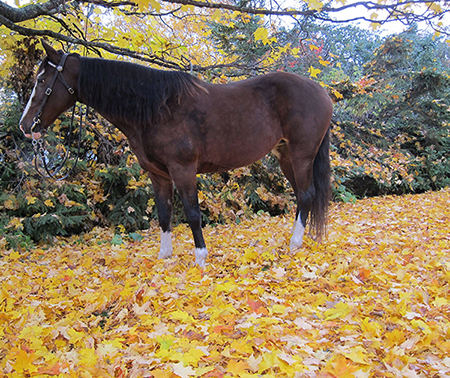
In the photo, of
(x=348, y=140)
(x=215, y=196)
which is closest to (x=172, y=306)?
(x=215, y=196)

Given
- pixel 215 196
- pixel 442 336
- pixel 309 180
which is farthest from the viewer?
pixel 215 196

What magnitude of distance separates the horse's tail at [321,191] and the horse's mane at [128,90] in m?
1.74

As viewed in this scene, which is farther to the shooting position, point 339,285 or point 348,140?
point 348,140

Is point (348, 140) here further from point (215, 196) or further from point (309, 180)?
point (309, 180)

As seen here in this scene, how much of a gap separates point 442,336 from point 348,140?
294 inches

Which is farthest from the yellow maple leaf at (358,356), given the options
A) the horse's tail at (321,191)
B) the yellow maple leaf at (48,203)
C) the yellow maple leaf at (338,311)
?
the yellow maple leaf at (48,203)

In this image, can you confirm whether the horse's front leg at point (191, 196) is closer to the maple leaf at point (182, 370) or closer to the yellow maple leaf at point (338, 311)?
the yellow maple leaf at point (338, 311)

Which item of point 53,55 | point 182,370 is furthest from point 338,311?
point 53,55

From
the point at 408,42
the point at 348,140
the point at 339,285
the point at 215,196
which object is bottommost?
the point at 339,285

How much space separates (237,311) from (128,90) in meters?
2.09

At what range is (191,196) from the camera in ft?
9.87

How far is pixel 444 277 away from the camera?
97.3 inches

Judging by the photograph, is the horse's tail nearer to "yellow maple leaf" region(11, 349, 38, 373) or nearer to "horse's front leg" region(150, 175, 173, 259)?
"horse's front leg" region(150, 175, 173, 259)

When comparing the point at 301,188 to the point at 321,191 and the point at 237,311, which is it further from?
the point at 237,311
